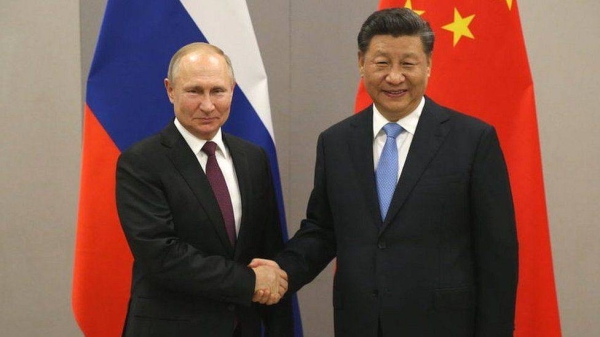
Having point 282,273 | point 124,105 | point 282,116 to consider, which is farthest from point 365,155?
point 282,116

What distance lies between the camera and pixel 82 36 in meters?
2.64

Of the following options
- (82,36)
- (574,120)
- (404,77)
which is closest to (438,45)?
(404,77)

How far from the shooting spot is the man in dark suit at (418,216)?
1.60 m

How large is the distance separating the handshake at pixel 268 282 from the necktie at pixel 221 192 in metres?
0.10

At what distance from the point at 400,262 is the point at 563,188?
1.41 meters

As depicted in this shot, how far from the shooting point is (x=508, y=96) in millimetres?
2051

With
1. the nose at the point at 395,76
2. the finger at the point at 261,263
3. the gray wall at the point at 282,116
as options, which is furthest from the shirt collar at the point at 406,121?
the gray wall at the point at 282,116

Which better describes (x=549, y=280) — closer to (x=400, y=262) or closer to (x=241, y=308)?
(x=400, y=262)

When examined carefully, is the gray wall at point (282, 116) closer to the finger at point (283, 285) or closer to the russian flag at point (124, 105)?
the russian flag at point (124, 105)

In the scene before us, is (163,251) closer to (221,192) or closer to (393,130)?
(221,192)

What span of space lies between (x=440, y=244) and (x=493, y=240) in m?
0.13

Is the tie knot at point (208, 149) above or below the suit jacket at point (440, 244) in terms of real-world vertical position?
→ above

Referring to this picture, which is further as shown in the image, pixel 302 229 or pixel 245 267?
pixel 302 229

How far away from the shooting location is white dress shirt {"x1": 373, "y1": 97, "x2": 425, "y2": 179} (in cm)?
168
